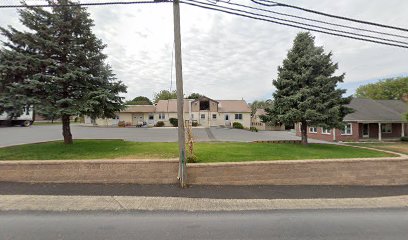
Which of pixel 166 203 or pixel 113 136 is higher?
pixel 113 136

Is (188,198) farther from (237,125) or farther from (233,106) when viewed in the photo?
(233,106)

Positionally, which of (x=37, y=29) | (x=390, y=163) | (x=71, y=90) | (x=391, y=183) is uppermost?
(x=37, y=29)

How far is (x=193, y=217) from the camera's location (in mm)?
5828

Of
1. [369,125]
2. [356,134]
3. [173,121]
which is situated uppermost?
[173,121]

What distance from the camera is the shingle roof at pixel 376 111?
29609 mm

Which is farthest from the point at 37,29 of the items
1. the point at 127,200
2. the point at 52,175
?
the point at 127,200

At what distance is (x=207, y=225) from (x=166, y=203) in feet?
5.88

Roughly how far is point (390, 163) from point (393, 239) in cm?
599

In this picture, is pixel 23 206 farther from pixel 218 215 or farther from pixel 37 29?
pixel 37 29

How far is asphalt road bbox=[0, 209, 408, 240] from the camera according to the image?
480 cm

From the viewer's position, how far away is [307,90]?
50.3 ft

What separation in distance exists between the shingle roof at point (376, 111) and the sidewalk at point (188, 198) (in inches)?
917

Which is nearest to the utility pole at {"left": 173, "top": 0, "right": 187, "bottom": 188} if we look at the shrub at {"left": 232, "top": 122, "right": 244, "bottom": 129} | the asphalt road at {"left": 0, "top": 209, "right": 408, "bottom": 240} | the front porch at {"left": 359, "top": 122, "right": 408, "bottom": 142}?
the asphalt road at {"left": 0, "top": 209, "right": 408, "bottom": 240}

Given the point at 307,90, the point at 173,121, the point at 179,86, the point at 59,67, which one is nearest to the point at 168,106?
the point at 173,121
